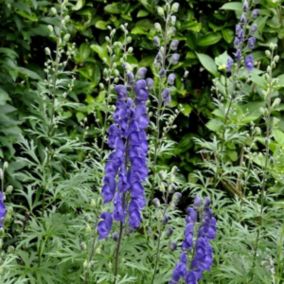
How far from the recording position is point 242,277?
152 inches

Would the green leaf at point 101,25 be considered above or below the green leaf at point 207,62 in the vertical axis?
above

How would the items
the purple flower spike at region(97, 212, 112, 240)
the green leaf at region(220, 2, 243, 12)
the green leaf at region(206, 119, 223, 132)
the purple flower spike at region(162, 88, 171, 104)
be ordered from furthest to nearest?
the green leaf at region(220, 2, 243, 12) → the green leaf at region(206, 119, 223, 132) → the purple flower spike at region(162, 88, 171, 104) → the purple flower spike at region(97, 212, 112, 240)

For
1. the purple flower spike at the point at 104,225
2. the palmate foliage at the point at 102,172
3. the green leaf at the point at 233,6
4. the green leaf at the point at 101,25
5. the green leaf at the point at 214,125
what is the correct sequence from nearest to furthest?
the purple flower spike at the point at 104,225
the palmate foliage at the point at 102,172
the green leaf at the point at 214,125
the green leaf at the point at 233,6
the green leaf at the point at 101,25

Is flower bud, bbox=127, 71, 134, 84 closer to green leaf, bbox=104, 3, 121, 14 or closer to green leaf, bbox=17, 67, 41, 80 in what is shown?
green leaf, bbox=17, 67, 41, 80

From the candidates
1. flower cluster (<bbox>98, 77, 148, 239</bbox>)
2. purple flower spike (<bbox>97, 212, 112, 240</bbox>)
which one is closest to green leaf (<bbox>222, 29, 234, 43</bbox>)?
flower cluster (<bbox>98, 77, 148, 239</bbox>)

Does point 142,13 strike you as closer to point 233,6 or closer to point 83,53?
point 83,53

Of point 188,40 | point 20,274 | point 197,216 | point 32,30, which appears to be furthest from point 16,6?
point 197,216

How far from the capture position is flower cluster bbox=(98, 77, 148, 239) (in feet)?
10.5

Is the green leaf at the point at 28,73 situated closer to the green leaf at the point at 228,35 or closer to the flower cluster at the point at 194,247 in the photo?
the green leaf at the point at 228,35

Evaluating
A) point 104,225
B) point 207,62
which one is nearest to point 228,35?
point 207,62

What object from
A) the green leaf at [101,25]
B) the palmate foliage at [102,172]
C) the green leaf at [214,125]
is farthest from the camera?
the green leaf at [101,25]

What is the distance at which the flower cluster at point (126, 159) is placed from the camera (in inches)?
126

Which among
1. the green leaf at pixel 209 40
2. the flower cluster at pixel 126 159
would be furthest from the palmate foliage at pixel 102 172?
the flower cluster at pixel 126 159

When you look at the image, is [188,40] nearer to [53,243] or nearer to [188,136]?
[188,136]
